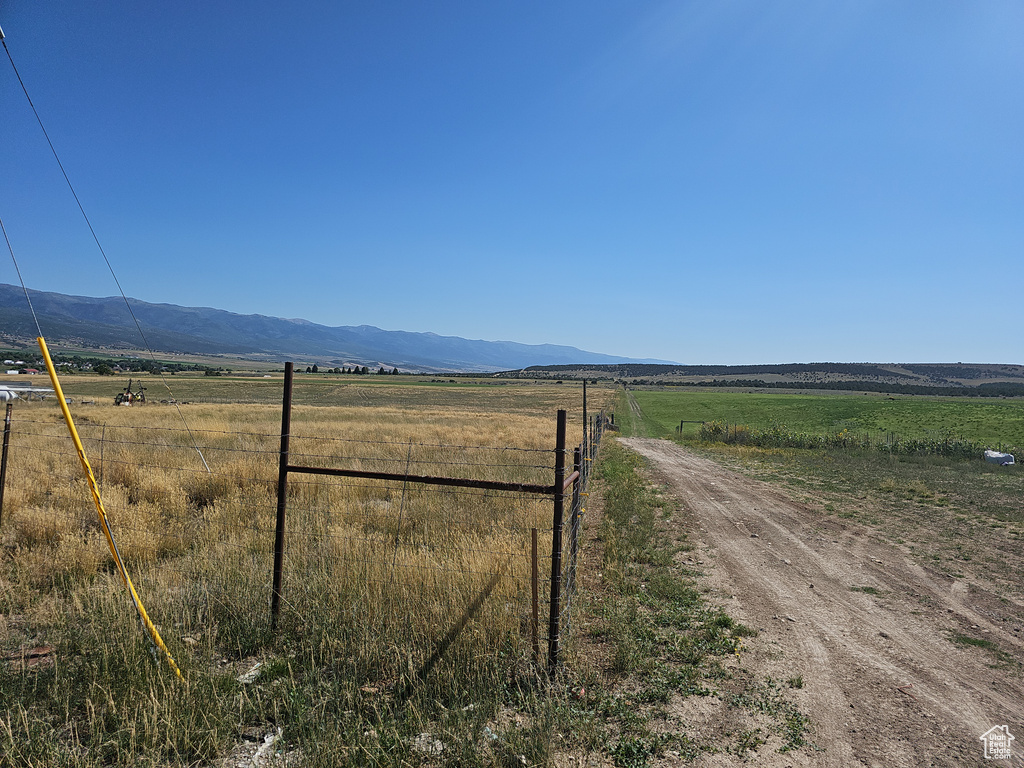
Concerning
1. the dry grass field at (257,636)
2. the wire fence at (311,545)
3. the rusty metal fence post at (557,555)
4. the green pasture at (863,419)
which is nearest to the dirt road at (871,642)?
the rusty metal fence post at (557,555)

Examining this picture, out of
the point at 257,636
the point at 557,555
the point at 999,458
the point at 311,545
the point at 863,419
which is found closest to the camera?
the point at 557,555

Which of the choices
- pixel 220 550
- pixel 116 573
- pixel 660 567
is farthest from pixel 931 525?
pixel 116 573

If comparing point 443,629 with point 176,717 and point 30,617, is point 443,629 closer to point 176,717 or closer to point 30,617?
point 176,717

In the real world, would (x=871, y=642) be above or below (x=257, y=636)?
below

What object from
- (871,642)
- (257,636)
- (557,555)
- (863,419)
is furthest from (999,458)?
(863,419)

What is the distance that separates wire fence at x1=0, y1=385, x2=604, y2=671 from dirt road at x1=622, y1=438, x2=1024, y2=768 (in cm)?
231

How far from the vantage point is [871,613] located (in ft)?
22.1

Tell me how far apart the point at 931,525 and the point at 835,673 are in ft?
28.3

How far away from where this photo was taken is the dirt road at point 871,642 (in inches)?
164

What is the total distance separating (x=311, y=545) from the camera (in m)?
7.01

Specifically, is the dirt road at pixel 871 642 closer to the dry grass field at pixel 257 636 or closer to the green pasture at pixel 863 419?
the dry grass field at pixel 257 636

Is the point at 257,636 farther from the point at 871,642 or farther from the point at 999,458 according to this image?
the point at 999,458

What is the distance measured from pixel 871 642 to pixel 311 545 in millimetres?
6818

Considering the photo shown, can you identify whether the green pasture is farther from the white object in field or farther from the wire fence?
the wire fence
